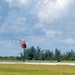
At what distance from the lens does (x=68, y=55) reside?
595ft

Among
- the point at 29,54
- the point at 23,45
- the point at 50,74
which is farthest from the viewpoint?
the point at 29,54

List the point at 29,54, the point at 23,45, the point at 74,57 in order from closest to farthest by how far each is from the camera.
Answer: the point at 23,45, the point at 74,57, the point at 29,54

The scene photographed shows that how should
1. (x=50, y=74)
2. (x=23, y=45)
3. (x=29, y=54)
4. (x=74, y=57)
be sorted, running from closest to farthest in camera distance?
(x=50, y=74) → (x=23, y=45) → (x=74, y=57) → (x=29, y=54)

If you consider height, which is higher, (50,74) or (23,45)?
(23,45)

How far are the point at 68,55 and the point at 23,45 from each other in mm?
110327

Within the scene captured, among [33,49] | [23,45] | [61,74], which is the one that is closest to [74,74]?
[61,74]

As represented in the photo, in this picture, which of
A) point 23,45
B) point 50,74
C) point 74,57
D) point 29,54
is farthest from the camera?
point 29,54

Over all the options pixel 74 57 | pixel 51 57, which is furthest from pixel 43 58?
pixel 74 57

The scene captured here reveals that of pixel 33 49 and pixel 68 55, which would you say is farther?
pixel 33 49

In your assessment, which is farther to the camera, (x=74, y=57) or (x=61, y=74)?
(x=74, y=57)

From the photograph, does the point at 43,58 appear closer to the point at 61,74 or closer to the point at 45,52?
the point at 45,52

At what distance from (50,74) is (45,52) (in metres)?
138

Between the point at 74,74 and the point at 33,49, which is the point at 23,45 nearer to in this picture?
the point at 74,74

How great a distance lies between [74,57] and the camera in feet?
582
